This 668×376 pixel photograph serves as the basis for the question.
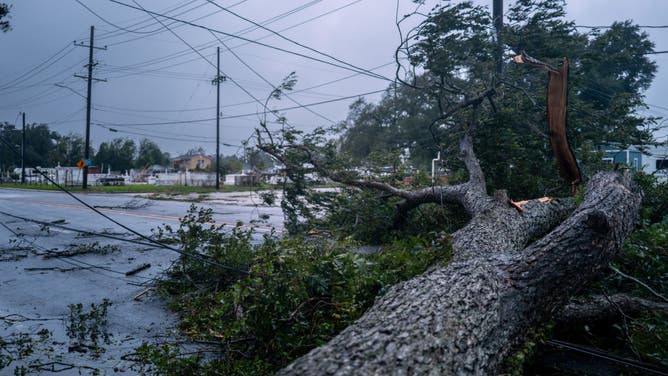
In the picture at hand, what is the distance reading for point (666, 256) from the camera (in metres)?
3.58

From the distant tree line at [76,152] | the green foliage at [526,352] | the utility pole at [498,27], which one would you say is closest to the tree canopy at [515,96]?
the utility pole at [498,27]

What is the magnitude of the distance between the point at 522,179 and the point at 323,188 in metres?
3.08

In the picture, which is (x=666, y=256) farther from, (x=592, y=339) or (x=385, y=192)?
(x=385, y=192)

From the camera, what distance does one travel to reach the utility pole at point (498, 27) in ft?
29.8

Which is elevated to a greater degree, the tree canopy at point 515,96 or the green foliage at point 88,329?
the tree canopy at point 515,96

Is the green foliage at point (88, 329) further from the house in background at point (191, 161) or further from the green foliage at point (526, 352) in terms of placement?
the house in background at point (191, 161)

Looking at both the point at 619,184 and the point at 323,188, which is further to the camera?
the point at 323,188

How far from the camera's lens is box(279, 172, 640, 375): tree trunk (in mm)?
1787

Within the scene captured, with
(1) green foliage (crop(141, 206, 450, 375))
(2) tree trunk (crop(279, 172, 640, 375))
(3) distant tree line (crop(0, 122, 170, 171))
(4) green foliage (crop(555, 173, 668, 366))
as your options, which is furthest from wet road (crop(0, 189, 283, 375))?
(3) distant tree line (crop(0, 122, 170, 171))

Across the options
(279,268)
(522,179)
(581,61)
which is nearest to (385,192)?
(522,179)

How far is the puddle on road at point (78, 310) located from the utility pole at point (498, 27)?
739cm

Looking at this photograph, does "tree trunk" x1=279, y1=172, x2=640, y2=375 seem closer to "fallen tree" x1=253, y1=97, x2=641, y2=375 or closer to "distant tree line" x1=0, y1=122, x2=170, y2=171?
"fallen tree" x1=253, y1=97, x2=641, y2=375

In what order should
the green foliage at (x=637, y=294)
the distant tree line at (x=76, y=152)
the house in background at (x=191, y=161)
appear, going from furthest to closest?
the house in background at (x=191, y=161), the distant tree line at (x=76, y=152), the green foliage at (x=637, y=294)

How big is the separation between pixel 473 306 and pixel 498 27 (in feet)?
30.0
